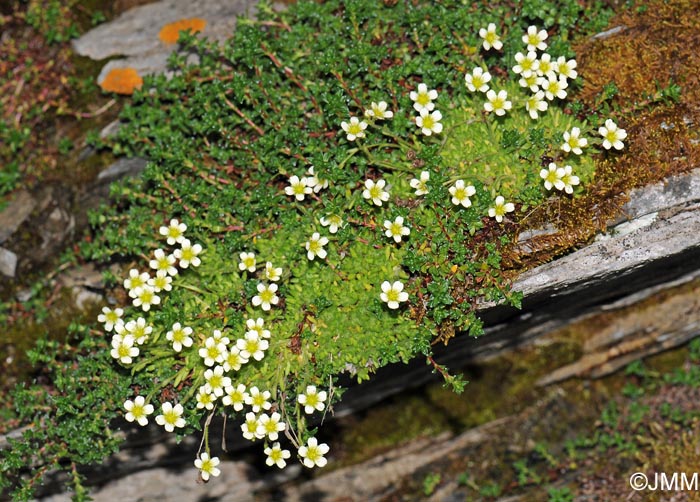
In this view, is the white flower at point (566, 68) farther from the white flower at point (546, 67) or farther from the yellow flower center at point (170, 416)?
the yellow flower center at point (170, 416)

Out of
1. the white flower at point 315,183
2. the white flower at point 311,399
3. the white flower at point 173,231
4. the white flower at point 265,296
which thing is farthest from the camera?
the white flower at point 173,231

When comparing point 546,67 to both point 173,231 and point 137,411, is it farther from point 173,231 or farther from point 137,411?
point 137,411

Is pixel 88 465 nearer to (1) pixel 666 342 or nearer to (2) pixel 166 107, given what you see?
(2) pixel 166 107

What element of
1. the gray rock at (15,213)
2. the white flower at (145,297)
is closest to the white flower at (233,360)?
the white flower at (145,297)

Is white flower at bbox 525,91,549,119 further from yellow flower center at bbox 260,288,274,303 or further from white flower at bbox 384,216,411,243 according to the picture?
yellow flower center at bbox 260,288,274,303

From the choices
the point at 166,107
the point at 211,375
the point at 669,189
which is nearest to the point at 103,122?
the point at 166,107

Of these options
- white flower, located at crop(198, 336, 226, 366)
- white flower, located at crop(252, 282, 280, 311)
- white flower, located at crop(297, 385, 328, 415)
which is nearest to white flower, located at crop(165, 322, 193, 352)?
white flower, located at crop(198, 336, 226, 366)
